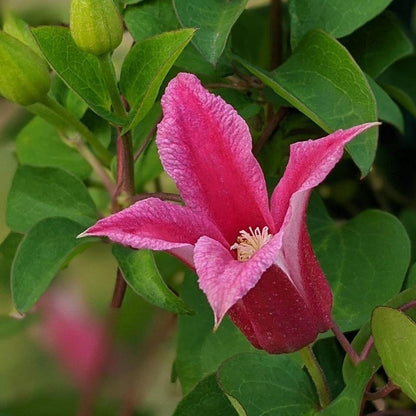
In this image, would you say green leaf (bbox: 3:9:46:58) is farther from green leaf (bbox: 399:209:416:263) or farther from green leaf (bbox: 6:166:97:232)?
green leaf (bbox: 399:209:416:263)

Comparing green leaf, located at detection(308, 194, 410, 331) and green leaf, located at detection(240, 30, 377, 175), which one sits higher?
green leaf, located at detection(240, 30, 377, 175)

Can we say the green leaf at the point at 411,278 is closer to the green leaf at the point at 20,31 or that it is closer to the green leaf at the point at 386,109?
the green leaf at the point at 386,109

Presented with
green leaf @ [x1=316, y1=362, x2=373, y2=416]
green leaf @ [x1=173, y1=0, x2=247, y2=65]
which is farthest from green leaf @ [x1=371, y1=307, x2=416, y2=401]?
green leaf @ [x1=173, y1=0, x2=247, y2=65]

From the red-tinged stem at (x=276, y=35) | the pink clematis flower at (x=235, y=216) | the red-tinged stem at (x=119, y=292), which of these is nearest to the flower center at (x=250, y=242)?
the pink clematis flower at (x=235, y=216)

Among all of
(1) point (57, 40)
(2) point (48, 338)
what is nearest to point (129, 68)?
(1) point (57, 40)

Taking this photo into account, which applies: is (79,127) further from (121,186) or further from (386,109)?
(386,109)
